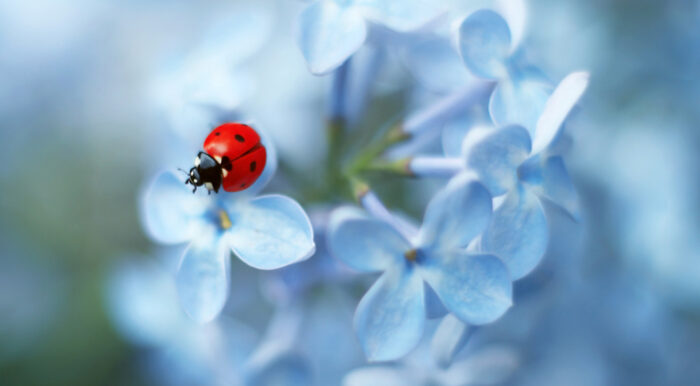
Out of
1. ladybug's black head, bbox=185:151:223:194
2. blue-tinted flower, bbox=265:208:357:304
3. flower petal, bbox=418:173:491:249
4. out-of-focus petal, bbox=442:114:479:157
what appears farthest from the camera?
blue-tinted flower, bbox=265:208:357:304

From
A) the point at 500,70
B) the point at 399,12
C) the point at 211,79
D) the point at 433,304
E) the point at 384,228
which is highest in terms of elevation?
the point at 211,79

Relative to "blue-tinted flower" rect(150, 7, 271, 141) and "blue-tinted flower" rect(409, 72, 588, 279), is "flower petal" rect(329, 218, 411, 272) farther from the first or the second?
"blue-tinted flower" rect(150, 7, 271, 141)

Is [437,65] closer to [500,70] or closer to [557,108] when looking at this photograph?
[500,70]

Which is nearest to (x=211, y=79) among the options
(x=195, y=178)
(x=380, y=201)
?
(x=195, y=178)

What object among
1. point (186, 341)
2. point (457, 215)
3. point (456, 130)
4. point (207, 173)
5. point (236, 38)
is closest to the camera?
point (457, 215)

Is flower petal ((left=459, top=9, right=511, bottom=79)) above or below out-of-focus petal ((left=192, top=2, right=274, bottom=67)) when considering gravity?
below

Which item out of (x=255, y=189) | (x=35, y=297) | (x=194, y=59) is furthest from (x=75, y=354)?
(x=255, y=189)

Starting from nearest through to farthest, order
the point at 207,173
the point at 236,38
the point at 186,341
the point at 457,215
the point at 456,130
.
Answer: the point at 457,215, the point at 207,173, the point at 456,130, the point at 236,38, the point at 186,341

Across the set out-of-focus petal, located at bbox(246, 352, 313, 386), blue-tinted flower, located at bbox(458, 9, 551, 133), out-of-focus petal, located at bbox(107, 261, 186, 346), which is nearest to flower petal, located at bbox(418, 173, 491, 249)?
blue-tinted flower, located at bbox(458, 9, 551, 133)

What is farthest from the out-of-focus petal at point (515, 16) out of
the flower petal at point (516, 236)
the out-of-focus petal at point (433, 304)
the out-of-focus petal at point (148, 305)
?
the out-of-focus petal at point (148, 305)
